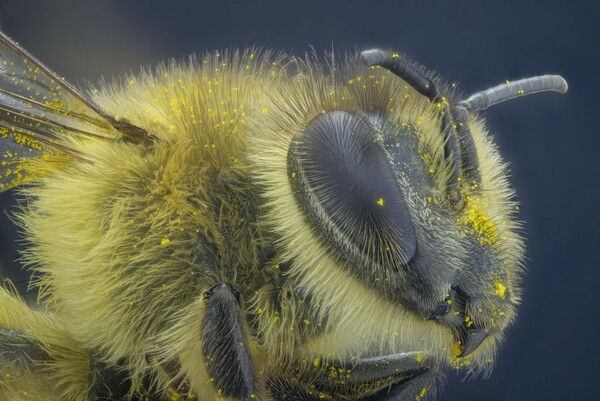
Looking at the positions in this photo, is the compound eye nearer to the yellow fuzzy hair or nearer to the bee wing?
the yellow fuzzy hair

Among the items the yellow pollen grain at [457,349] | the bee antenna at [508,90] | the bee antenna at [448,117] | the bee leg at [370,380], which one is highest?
the bee antenna at [508,90]

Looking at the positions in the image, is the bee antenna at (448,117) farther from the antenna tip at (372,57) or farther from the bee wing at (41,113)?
the bee wing at (41,113)

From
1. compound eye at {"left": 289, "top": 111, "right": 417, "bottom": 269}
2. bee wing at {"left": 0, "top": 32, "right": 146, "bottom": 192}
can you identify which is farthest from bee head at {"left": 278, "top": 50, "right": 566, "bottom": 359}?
bee wing at {"left": 0, "top": 32, "right": 146, "bottom": 192}

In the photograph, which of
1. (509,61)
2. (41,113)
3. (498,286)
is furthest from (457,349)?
(509,61)

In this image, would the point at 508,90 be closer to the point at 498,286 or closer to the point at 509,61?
the point at 498,286

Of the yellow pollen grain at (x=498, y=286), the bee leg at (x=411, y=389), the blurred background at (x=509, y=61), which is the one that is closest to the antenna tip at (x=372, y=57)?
the yellow pollen grain at (x=498, y=286)

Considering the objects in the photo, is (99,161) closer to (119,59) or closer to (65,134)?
(65,134)

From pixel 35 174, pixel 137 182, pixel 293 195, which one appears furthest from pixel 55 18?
pixel 293 195
